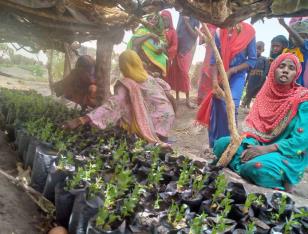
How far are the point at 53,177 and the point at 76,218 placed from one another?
580 millimetres

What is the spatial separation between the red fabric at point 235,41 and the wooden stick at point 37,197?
3568mm

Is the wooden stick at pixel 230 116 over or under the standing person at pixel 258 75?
under

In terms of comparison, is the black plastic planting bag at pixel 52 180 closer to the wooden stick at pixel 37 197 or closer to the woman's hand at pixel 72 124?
the wooden stick at pixel 37 197

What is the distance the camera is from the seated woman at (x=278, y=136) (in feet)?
12.1

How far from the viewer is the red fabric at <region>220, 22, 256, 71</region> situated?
523 cm

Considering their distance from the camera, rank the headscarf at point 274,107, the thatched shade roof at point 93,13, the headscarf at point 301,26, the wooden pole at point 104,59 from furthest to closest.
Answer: the headscarf at point 301,26 < the wooden pole at point 104,59 < the headscarf at point 274,107 < the thatched shade roof at point 93,13

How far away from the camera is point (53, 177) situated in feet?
9.25

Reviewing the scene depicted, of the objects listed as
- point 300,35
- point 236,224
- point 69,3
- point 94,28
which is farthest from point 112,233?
point 300,35

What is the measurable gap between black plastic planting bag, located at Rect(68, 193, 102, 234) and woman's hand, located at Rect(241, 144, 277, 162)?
2.11m

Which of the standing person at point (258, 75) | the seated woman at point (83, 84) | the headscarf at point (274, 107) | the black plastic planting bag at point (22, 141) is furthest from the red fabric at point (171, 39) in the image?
the black plastic planting bag at point (22, 141)

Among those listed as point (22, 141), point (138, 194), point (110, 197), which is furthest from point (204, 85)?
point (110, 197)

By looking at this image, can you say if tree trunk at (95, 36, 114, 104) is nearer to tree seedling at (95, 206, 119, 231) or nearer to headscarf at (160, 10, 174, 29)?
headscarf at (160, 10, 174, 29)

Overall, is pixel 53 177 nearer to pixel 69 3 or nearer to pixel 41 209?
pixel 41 209

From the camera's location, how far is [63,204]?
2.55 meters
